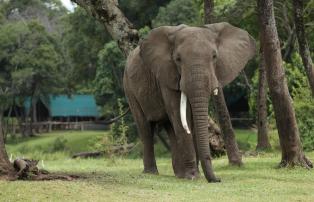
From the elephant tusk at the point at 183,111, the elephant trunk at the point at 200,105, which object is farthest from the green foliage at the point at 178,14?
the elephant trunk at the point at 200,105

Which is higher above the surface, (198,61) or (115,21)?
(115,21)

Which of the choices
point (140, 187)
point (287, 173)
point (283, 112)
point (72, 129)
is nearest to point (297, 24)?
point (283, 112)

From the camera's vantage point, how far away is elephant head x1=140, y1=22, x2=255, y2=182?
11.0 metres

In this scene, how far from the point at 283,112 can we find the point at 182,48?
3232 mm

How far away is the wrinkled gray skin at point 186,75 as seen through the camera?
11023 millimetres

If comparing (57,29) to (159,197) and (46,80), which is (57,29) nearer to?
(46,80)

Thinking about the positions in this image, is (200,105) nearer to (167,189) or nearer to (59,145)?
(167,189)

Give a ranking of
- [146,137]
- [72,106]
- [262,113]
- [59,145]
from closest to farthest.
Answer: [146,137] < [262,113] < [59,145] < [72,106]

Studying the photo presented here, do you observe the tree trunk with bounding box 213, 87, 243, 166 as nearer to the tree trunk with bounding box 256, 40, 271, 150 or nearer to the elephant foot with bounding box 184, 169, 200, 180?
the elephant foot with bounding box 184, 169, 200, 180

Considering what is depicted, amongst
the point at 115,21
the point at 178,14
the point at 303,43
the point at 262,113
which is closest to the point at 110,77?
the point at 178,14

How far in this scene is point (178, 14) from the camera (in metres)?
39.7

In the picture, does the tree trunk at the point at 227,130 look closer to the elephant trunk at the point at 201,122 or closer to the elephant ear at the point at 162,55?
the elephant ear at the point at 162,55

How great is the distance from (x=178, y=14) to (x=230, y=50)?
27.8m

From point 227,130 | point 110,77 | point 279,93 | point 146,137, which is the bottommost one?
point 146,137
